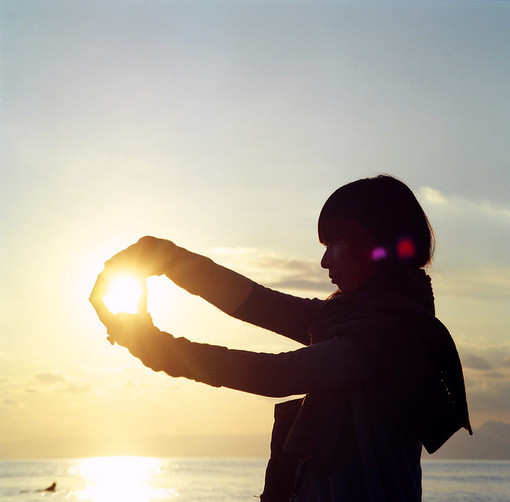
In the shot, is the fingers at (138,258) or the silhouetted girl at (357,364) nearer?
the silhouetted girl at (357,364)

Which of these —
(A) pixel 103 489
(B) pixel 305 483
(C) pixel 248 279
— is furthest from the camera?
(A) pixel 103 489

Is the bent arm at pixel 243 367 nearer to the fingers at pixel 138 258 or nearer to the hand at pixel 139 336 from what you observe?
the hand at pixel 139 336

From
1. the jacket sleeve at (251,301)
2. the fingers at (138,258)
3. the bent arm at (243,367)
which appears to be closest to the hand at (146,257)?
the fingers at (138,258)

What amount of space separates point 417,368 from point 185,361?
101 centimetres

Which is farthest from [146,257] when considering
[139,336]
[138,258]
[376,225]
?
[376,225]

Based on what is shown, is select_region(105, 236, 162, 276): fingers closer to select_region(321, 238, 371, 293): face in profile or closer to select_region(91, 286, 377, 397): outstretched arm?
select_region(91, 286, 377, 397): outstretched arm

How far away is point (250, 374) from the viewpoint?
102 inches

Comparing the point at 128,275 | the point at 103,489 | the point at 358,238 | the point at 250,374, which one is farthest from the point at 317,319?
the point at 103,489

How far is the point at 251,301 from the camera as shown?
3.89 metres

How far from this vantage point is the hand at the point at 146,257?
10.6 ft

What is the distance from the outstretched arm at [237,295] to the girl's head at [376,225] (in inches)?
28.7

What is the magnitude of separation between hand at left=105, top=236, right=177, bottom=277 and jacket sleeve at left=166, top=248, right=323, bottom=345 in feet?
0.68

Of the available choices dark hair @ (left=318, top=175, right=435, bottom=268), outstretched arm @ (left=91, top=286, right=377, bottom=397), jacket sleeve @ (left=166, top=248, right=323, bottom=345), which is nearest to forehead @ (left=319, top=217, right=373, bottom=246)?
dark hair @ (left=318, top=175, right=435, bottom=268)

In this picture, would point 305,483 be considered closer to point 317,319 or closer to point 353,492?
point 353,492
